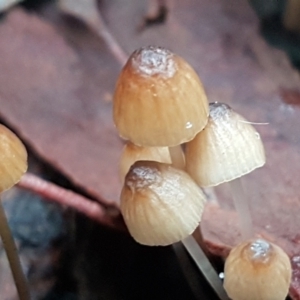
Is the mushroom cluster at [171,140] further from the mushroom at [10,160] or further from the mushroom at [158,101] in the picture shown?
the mushroom at [10,160]

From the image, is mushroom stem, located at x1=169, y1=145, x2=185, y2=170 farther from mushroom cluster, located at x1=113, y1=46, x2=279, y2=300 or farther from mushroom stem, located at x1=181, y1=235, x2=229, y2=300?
mushroom stem, located at x1=181, y1=235, x2=229, y2=300

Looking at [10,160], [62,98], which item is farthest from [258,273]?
[62,98]

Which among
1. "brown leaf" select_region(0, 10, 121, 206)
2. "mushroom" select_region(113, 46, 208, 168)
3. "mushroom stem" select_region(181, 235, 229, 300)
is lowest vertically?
"mushroom stem" select_region(181, 235, 229, 300)

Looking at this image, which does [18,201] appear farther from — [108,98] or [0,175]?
[0,175]

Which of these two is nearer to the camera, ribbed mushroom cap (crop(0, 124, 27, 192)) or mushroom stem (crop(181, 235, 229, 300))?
ribbed mushroom cap (crop(0, 124, 27, 192))

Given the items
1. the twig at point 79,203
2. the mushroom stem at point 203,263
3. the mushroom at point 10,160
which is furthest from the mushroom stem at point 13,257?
the mushroom stem at point 203,263

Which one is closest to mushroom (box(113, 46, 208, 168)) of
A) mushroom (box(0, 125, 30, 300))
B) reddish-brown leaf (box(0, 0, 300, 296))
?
mushroom (box(0, 125, 30, 300))
